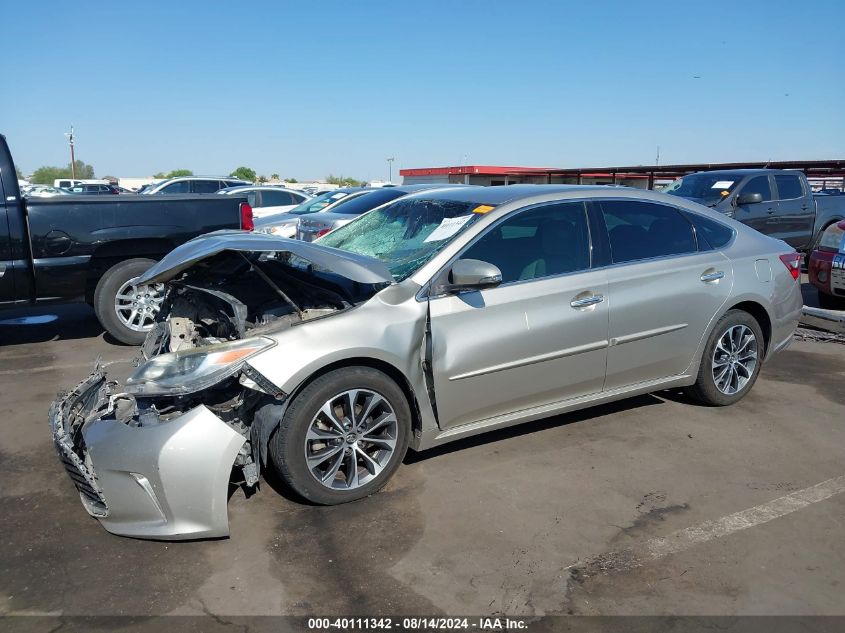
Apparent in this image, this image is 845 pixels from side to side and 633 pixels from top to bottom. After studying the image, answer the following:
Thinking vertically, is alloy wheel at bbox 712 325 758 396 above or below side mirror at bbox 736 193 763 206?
below

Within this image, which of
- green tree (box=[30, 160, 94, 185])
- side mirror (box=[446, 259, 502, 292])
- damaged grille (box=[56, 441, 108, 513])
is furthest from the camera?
green tree (box=[30, 160, 94, 185])

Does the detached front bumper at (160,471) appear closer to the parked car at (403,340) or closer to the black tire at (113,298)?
the parked car at (403,340)

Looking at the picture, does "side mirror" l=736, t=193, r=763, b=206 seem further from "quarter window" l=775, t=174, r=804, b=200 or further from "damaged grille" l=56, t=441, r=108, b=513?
"damaged grille" l=56, t=441, r=108, b=513

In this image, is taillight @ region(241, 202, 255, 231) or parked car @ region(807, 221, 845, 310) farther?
parked car @ region(807, 221, 845, 310)

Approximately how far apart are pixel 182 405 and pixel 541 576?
6.22ft

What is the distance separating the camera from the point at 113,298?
22.8 feet

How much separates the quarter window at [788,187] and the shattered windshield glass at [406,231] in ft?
31.1

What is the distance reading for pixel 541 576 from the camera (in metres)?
3.10

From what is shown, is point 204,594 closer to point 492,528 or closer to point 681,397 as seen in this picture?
point 492,528

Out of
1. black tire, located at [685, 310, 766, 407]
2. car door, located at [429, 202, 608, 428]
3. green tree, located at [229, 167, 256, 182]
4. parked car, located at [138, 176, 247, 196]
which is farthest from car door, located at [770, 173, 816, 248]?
green tree, located at [229, 167, 256, 182]

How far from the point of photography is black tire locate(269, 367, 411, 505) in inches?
137

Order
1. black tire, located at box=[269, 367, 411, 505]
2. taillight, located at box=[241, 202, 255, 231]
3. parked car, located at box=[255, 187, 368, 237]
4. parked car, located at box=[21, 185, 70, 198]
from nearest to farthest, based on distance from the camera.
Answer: black tire, located at box=[269, 367, 411, 505] → parked car, located at box=[21, 185, 70, 198] → taillight, located at box=[241, 202, 255, 231] → parked car, located at box=[255, 187, 368, 237]

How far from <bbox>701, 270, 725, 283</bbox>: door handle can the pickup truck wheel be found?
5.01 metres

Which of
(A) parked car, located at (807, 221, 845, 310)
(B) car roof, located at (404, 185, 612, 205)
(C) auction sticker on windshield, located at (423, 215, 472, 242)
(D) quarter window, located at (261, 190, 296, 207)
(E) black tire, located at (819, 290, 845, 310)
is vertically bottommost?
(E) black tire, located at (819, 290, 845, 310)
